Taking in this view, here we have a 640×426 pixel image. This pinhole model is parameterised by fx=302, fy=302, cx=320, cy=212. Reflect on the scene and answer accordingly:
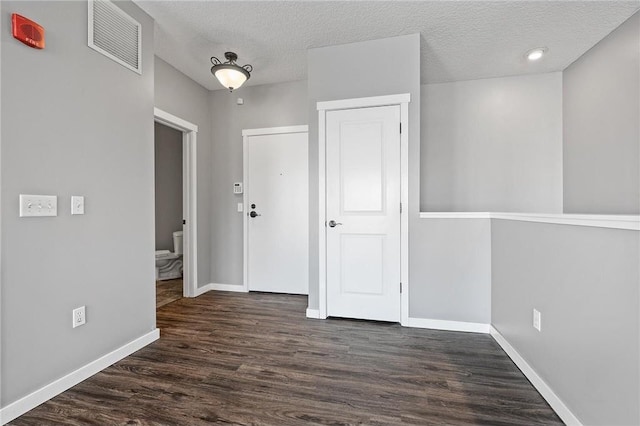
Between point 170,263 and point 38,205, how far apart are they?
3.23 metres

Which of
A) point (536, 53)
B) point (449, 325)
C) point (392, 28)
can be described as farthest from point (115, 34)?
point (536, 53)

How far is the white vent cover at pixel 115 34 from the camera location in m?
1.96

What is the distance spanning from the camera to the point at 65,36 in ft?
5.84

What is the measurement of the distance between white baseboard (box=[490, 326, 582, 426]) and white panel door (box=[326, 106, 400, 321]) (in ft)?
2.84

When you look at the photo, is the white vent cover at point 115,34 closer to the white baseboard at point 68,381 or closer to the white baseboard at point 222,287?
the white baseboard at point 68,381

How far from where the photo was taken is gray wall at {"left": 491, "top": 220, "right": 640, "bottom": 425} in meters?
1.13

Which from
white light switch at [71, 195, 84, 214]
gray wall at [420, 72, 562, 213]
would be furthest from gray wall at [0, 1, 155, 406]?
gray wall at [420, 72, 562, 213]

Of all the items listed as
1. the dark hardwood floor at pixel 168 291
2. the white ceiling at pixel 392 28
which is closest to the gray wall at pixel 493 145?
the white ceiling at pixel 392 28

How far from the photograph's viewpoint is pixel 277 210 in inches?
150

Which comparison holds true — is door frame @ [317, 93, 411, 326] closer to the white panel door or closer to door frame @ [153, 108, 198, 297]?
the white panel door

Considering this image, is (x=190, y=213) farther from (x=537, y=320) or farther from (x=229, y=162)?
(x=537, y=320)

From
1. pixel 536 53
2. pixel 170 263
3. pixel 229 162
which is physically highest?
pixel 536 53

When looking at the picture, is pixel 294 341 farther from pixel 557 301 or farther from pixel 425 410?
pixel 557 301

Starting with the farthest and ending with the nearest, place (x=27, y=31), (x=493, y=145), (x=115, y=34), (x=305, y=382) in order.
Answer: (x=493, y=145), (x=115, y=34), (x=305, y=382), (x=27, y=31)
